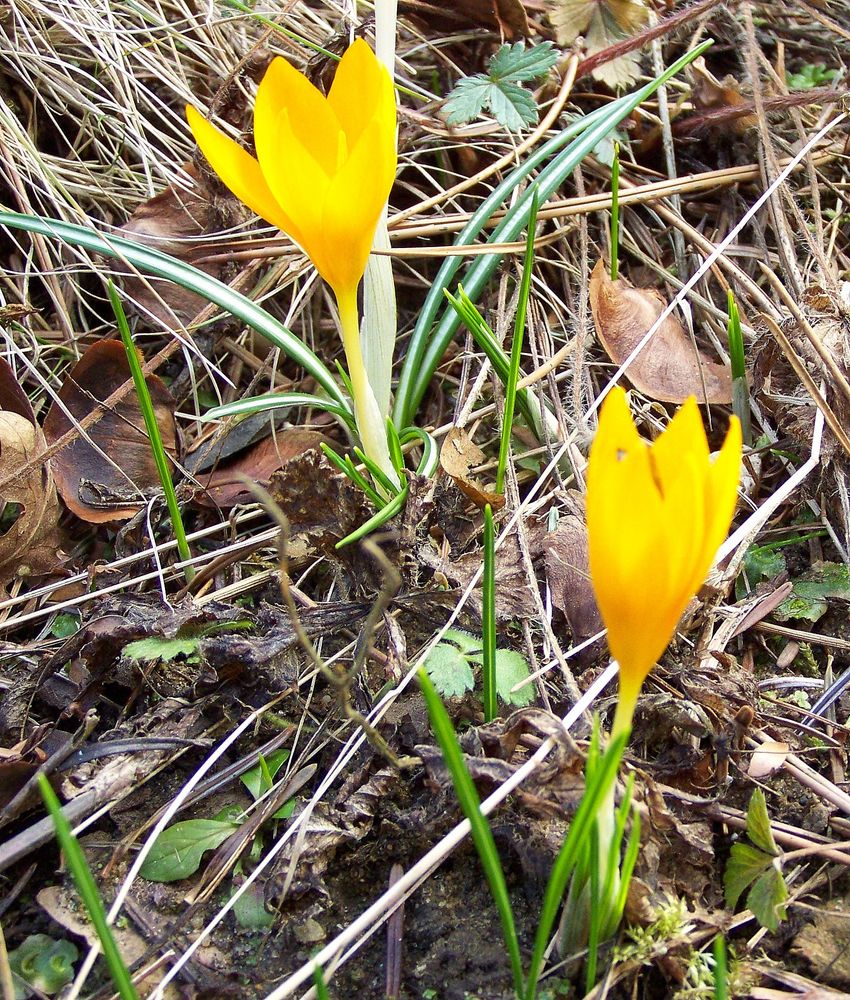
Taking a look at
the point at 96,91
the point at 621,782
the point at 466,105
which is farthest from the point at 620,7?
the point at 621,782

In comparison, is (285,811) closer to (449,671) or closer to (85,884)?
(449,671)

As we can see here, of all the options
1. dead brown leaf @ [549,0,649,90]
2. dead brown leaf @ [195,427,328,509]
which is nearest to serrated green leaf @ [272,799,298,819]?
dead brown leaf @ [195,427,328,509]

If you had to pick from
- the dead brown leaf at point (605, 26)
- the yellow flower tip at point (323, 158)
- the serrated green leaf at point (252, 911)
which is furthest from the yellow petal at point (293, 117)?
the dead brown leaf at point (605, 26)

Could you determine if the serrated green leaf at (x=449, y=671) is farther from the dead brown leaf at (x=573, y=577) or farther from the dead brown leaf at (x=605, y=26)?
the dead brown leaf at (x=605, y=26)

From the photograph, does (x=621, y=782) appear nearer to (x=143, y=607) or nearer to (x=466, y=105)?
(x=143, y=607)

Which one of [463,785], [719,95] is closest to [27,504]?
[463,785]

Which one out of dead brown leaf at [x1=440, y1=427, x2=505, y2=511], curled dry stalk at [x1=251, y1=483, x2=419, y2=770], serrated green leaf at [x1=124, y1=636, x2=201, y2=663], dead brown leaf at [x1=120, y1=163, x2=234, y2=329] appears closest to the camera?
curled dry stalk at [x1=251, y1=483, x2=419, y2=770]

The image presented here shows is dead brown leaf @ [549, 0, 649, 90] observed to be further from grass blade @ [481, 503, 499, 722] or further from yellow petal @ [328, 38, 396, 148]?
grass blade @ [481, 503, 499, 722]
